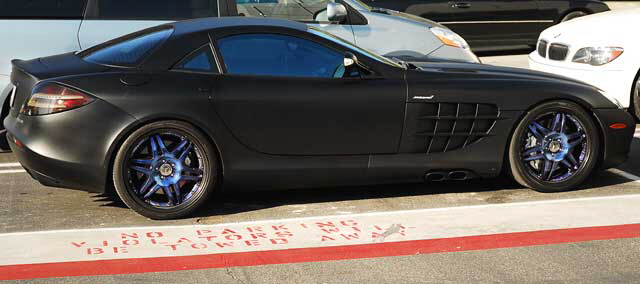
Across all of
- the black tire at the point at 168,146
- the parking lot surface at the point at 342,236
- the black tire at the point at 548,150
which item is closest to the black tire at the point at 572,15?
the parking lot surface at the point at 342,236

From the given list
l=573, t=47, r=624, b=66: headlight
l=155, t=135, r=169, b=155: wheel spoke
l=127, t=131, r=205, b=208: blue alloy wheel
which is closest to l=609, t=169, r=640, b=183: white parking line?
l=573, t=47, r=624, b=66: headlight

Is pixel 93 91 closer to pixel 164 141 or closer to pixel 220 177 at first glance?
pixel 164 141

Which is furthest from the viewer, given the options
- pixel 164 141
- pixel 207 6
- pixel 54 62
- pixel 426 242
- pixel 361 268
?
pixel 207 6

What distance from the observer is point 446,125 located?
680 centimetres

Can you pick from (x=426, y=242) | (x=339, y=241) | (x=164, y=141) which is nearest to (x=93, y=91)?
(x=164, y=141)

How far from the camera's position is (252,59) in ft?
22.0

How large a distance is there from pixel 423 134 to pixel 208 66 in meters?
1.49

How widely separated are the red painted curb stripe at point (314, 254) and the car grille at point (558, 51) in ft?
13.5

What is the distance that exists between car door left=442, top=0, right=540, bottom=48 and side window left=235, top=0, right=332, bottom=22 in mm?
5345

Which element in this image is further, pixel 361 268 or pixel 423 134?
pixel 423 134

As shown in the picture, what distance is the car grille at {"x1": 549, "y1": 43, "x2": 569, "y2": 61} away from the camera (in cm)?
1013

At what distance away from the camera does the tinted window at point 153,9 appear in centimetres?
887

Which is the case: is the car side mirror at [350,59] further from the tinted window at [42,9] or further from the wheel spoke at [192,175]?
the tinted window at [42,9]

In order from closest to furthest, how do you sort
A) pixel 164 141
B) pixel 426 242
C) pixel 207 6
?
pixel 426 242
pixel 164 141
pixel 207 6
